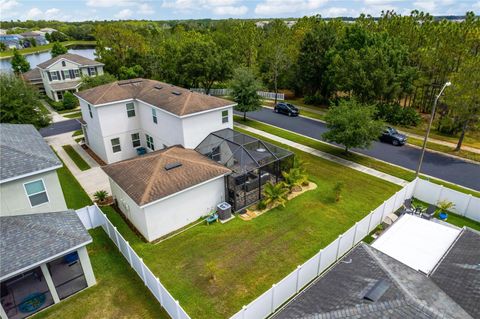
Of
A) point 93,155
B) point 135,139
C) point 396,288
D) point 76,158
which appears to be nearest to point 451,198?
point 396,288

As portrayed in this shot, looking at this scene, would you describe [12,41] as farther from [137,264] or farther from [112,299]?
[112,299]

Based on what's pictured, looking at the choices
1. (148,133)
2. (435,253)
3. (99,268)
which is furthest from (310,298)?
(148,133)

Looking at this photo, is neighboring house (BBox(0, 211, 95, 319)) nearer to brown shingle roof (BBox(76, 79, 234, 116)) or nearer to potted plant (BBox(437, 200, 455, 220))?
brown shingle roof (BBox(76, 79, 234, 116))

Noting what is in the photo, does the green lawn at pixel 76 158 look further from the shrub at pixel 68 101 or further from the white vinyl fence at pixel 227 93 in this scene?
the white vinyl fence at pixel 227 93

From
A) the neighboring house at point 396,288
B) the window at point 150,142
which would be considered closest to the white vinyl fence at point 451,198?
the neighboring house at point 396,288

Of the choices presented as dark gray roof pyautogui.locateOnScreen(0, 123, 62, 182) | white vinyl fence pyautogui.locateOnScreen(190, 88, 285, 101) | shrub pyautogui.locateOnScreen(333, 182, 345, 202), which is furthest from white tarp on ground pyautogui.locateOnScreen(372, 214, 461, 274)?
white vinyl fence pyautogui.locateOnScreen(190, 88, 285, 101)
